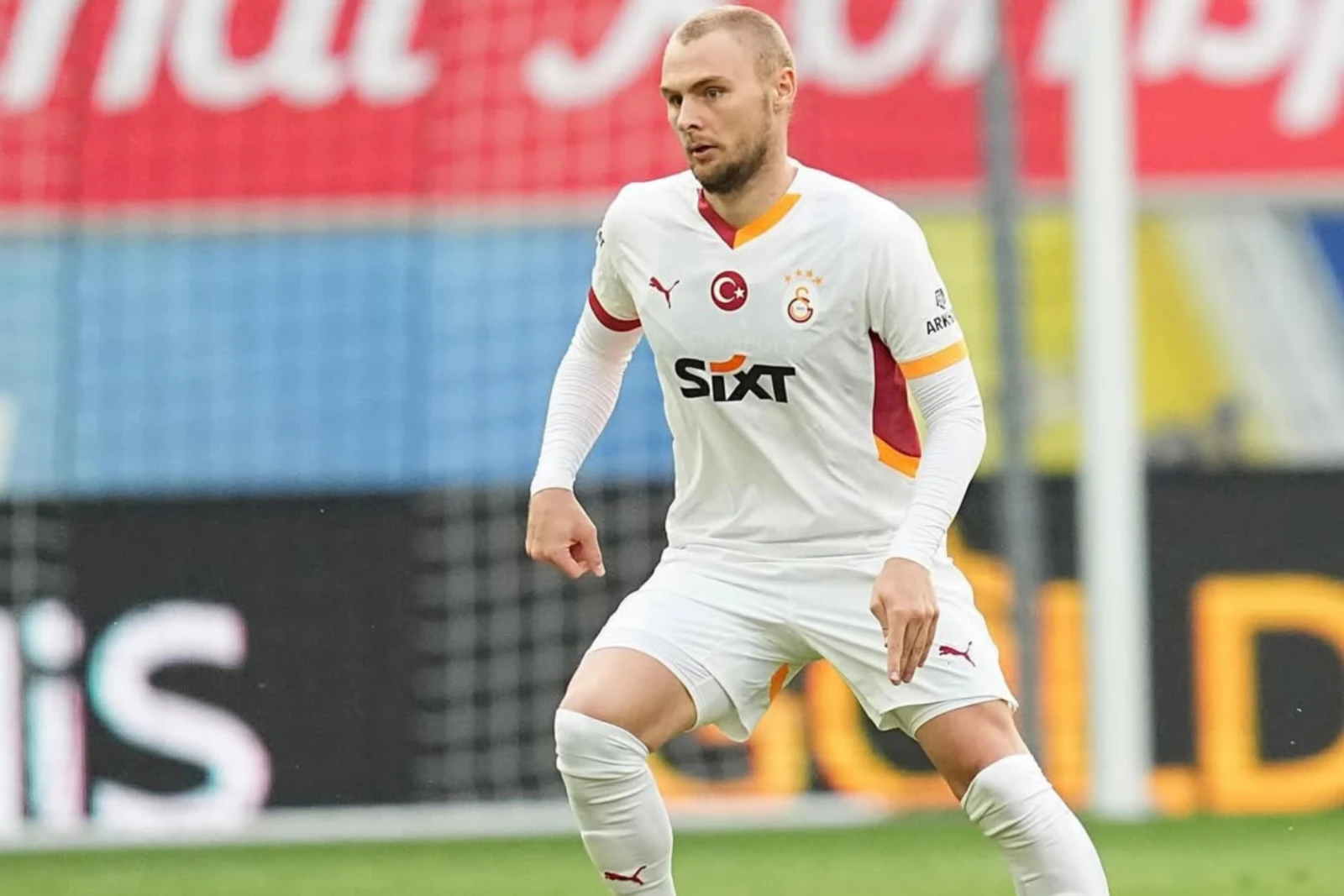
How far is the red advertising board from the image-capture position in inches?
424

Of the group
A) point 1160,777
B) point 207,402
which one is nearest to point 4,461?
point 207,402

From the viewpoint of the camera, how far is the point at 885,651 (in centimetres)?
462

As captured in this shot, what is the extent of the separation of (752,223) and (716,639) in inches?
27.4

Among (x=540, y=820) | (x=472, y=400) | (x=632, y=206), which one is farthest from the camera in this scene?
(x=472, y=400)

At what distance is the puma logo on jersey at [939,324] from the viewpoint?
15.0ft

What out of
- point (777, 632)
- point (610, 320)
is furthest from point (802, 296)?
point (777, 632)

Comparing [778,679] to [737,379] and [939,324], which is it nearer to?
[737,379]

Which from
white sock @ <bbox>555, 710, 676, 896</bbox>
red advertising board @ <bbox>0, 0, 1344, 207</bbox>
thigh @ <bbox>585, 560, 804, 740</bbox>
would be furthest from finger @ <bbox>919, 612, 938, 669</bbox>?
red advertising board @ <bbox>0, 0, 1344, 207</bbox>

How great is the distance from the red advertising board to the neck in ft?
18.8

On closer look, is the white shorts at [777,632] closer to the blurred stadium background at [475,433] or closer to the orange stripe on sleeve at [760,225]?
the orange stripe on sleeve at [760,225]

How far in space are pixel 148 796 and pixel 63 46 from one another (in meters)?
4.01

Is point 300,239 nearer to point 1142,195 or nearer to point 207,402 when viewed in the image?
point 207,402

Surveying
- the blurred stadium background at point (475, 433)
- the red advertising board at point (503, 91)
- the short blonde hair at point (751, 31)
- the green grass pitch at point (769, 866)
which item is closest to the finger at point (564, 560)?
the short blonde hair at point (751, 31)

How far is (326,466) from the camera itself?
11586 millimetres
